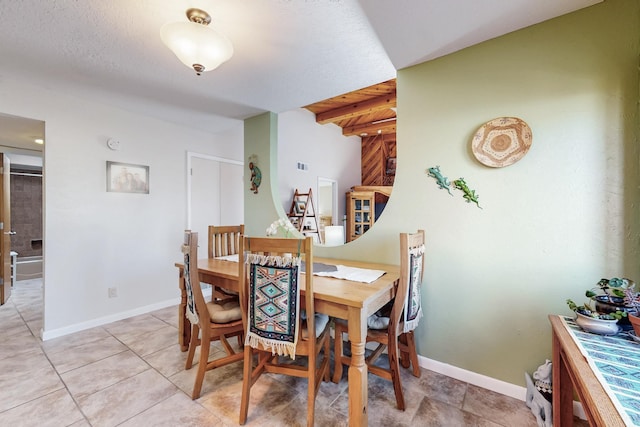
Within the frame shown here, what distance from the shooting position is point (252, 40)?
1.82 m

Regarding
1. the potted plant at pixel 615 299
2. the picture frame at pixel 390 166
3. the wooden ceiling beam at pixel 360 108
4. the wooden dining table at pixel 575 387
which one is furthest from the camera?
the picture frame at pixel 390 166

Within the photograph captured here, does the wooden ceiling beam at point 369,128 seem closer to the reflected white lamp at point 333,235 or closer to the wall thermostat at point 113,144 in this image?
the reflected white lamp at point 333,235

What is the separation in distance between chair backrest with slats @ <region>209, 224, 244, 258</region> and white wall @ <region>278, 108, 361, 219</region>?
1.82 meters

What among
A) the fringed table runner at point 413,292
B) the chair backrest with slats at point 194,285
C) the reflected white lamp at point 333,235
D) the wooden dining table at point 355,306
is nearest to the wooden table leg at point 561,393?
the fringed table runner at point 413,292

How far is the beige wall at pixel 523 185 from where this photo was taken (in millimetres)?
1473

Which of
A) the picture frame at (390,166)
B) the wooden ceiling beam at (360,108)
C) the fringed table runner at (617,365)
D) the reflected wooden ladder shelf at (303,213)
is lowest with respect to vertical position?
the fringed table runner at (617,365)

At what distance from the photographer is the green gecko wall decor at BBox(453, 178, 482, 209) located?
6.08ft

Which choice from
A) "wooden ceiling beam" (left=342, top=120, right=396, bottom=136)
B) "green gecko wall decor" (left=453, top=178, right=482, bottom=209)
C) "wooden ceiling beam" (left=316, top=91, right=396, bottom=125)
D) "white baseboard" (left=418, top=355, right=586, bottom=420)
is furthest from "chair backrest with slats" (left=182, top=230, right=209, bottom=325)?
"wooden ceiling beam" (left=342, top=120, right=396, bottom=136)

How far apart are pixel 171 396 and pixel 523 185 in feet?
8.62

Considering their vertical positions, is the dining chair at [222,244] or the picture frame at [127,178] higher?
the picture frame at [127,178]

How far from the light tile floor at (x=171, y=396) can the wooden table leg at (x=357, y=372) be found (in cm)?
25

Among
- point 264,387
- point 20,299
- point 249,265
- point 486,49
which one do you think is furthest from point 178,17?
point 20,299

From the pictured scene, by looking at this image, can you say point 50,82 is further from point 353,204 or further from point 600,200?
point 353,204

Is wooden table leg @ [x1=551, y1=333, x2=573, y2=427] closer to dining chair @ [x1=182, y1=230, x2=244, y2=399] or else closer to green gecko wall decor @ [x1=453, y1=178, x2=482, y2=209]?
green gecko wall decor @ [x1=453, y1=178, x2=482, y2=209]
